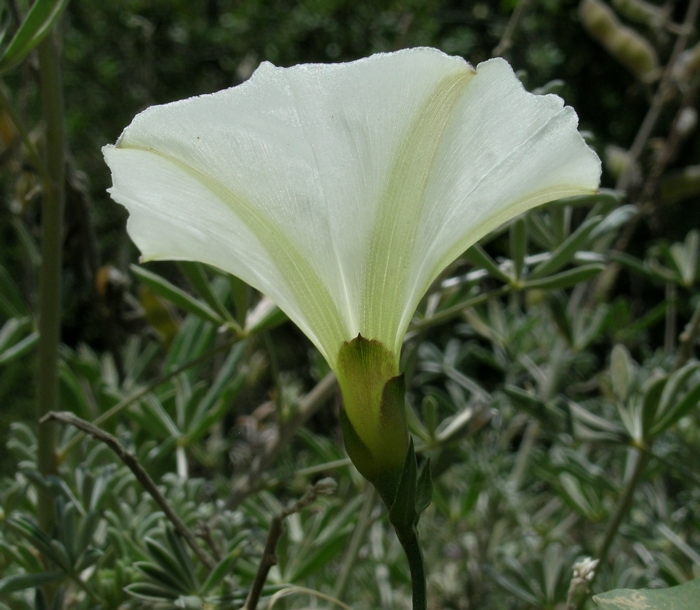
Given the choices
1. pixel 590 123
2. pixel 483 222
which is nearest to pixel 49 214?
pixel 483 222

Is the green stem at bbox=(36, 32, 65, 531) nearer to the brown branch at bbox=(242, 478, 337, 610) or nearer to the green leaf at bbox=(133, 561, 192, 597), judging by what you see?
Result: the green leaf at bbox=(133, 561, 192, 597)

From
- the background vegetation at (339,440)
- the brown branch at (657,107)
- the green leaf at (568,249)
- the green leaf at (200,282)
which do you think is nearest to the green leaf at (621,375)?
the background vegetation at (339,440)

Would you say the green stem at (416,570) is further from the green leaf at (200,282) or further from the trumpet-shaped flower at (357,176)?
the green leaf at (200,282)

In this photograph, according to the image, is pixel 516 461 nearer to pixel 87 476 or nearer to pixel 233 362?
pixel 233 362

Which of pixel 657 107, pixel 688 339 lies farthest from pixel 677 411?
pixel 657 107

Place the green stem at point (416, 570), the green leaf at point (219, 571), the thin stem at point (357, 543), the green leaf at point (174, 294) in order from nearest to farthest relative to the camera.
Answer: the green stem at point (416, 570) < the green leaf at point (219, 571) < the green leaf at point (174, 294) < the thin stem at point (357, 543)

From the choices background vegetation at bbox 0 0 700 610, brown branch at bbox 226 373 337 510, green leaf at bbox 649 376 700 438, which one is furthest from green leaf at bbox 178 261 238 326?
green leaf at bbox 649 376 700 438
